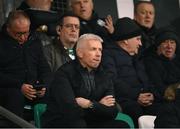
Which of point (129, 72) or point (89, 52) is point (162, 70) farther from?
point (89, 52)

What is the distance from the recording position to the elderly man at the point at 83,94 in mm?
5320

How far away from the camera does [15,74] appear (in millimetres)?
5980

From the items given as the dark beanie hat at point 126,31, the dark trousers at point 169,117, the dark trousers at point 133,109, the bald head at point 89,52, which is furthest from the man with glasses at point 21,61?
the dark trousers at point 169,117

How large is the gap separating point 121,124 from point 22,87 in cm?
100

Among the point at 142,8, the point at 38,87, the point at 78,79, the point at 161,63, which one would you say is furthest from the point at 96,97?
the point at 142,8

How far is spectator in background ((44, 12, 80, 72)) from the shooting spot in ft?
20.6

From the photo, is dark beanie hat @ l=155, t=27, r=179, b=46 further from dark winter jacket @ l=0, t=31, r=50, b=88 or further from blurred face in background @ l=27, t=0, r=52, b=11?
dark winter jacket @ l=0, t=31, r=50, b=88

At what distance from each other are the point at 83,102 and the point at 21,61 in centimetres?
93

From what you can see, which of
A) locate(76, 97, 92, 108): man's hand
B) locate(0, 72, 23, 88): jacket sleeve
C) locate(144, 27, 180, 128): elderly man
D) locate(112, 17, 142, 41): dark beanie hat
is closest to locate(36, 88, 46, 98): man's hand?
locate(0, 72, 23, 88): jacket sleeve

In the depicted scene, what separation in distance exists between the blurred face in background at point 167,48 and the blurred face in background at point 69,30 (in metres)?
1.08

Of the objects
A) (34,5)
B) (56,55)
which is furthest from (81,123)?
(34,5)

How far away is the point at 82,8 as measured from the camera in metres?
6.82

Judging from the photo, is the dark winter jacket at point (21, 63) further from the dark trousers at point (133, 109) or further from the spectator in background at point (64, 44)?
the dark trousers at point (133, 109)

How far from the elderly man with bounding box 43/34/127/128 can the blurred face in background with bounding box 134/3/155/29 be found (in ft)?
5.50
